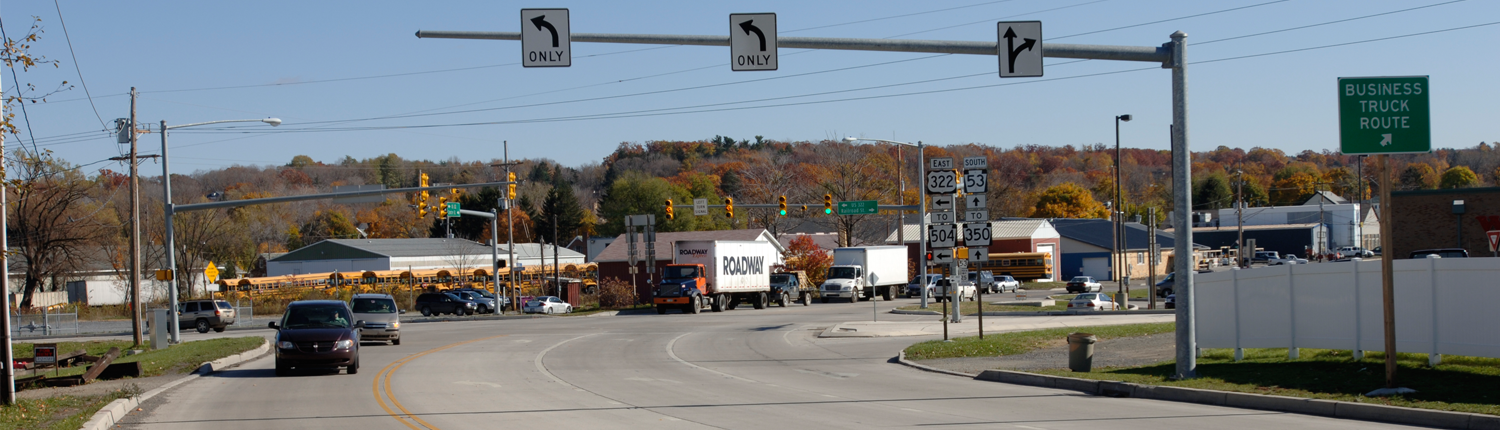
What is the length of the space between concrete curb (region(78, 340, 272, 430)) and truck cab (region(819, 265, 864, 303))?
34480 mm

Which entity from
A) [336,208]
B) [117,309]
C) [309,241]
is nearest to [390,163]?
[336,208]

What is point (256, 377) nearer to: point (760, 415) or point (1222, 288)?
point (760, 415)

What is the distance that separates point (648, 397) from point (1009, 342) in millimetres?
11381

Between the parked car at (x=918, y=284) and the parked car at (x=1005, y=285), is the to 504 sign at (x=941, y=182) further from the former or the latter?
the parked car at (x=1005, y=285)

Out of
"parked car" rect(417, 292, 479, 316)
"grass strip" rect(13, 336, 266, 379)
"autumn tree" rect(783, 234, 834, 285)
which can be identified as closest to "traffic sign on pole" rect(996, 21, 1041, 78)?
"grass strip" rect(13, 336, 266, 379)

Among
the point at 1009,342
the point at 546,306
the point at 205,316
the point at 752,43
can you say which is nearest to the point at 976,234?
the point at 1009,342

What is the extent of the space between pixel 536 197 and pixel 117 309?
7090cm

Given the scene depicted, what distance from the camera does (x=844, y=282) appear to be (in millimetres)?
58188

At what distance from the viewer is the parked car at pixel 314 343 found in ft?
65.1

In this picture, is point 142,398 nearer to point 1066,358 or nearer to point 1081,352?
point 1081,352

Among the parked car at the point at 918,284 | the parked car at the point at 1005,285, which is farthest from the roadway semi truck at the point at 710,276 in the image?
the parked car at the point at 1005,285

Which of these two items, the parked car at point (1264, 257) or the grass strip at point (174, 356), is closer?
the grass strip at point (174, 356)

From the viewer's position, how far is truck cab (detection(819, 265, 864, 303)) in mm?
58188

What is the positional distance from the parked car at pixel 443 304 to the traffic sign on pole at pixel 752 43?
4380 cm
